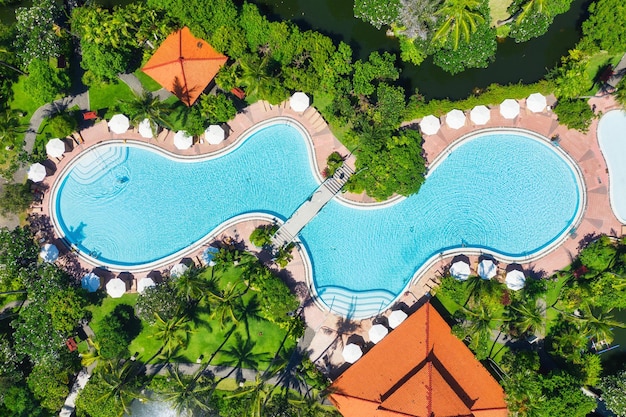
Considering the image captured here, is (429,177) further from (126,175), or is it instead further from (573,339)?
(126,175)

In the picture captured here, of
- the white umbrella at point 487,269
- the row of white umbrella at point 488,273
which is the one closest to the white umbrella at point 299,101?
the row of white umbrella at point 488,273

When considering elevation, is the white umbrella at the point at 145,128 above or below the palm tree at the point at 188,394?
above

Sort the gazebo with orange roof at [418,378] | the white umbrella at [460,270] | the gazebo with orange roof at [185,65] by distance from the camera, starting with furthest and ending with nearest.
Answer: the gazebo with orange roof at [185,65], the white umbrella at [460,270], the gazebo with orange roof at [418,378]

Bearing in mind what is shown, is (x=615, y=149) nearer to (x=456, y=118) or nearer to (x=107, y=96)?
(x=456, y=118)

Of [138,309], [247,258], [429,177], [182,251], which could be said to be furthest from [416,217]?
[138,309]

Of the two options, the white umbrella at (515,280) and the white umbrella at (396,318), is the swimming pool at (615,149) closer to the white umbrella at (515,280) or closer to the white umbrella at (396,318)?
the white umbrella at (515,280)

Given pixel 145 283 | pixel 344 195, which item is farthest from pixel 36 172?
pixel 344 195

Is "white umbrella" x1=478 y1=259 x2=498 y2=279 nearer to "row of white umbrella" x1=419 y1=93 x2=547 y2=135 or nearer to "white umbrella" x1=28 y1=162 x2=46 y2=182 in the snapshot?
"row of white umbrella" x1=419 y1=93 x2=547 y2=135
